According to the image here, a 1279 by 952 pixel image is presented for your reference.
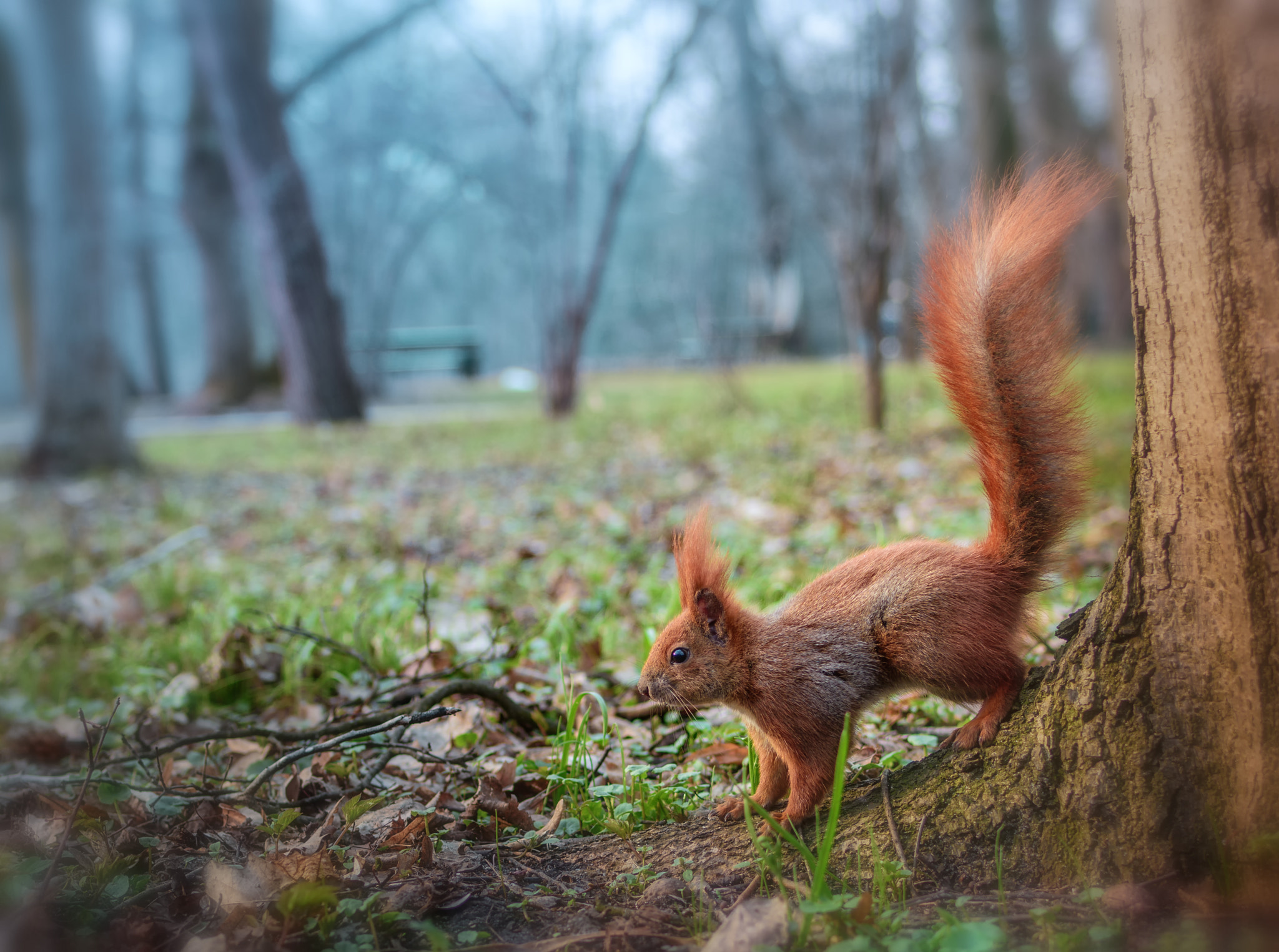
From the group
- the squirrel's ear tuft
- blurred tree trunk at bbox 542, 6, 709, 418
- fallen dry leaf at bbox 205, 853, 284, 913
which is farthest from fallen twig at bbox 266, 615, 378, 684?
blurred tree trunk at bbox 542, 6, 709, 418

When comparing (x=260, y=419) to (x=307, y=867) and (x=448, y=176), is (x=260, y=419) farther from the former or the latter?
(x=307, y=867)

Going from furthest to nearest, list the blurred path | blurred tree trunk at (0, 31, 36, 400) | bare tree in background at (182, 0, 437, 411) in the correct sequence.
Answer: bare tree in background at (182, 0, 437, 411) → blurred tree trunk at (0, 31, 36, 400) → the blurred path

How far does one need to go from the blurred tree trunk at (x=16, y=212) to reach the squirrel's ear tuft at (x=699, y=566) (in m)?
14.5

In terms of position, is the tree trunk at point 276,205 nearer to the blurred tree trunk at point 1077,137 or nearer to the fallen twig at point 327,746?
the blurred tree trunk at point 1077,137

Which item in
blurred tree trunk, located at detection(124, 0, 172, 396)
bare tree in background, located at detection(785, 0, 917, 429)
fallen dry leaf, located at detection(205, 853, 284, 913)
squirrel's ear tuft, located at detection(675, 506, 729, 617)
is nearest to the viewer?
fallen dry leaf, located at detection(205, 853, 284, 913)

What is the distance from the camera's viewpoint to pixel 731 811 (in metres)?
1.67

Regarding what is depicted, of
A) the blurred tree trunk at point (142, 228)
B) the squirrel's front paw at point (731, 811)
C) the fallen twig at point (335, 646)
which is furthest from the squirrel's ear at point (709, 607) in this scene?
the blurred tree trunk at point (142, 228)

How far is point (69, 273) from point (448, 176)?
31.2ft

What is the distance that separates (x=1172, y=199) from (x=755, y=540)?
258cm

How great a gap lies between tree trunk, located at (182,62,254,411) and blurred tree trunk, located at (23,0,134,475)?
6431 mm

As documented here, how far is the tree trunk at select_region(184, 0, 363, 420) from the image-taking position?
10.9m

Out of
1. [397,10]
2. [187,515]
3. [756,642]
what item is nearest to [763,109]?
[397,10]

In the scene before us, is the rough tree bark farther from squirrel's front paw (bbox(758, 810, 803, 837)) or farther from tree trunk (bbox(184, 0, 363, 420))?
tree trunk (bbox(184, 0, 363, 420))

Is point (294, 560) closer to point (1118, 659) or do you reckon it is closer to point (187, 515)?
point (187, 515)
